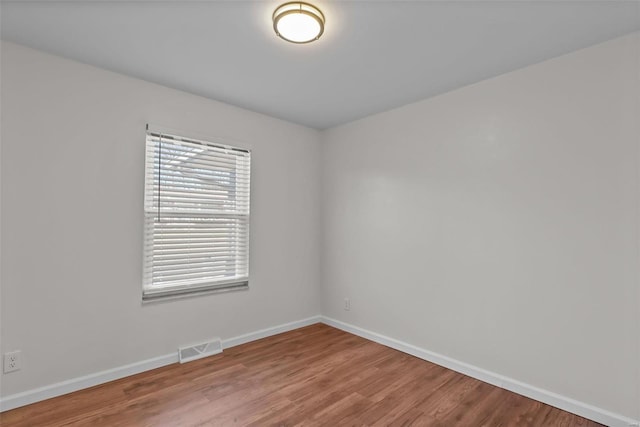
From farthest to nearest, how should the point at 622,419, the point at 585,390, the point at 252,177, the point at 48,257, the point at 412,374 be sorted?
1. the point at 252,177
2. the point at 412,374
3. the point at 48,257
4. the point at 585,390
5. the point at 622,419

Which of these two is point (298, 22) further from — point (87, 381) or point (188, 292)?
point (87, 381)

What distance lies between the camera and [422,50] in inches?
88.5

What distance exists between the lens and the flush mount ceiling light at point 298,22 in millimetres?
1771

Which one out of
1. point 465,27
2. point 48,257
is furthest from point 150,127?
point 465,27

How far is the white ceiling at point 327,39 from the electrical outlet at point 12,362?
2.18m

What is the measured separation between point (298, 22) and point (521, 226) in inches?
86.8

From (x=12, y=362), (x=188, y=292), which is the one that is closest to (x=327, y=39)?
(x=188, y=292)

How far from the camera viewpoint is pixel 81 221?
2.45 metres

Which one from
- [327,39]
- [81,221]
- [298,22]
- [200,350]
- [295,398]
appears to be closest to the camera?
[298,22]

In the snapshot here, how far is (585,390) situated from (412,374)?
Result: 1.18m

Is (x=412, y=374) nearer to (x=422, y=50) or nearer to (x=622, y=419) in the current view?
(x=622, y=419)

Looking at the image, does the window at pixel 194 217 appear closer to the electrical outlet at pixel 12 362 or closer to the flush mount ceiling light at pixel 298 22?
the electrical outlet at pixel 12 362

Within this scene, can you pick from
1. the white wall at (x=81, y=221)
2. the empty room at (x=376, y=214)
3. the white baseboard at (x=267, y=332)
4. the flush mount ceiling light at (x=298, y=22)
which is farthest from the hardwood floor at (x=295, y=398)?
the flush mount ceiling light at (x=298, y=22)

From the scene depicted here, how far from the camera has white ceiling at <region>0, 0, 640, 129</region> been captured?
5.98 ft
